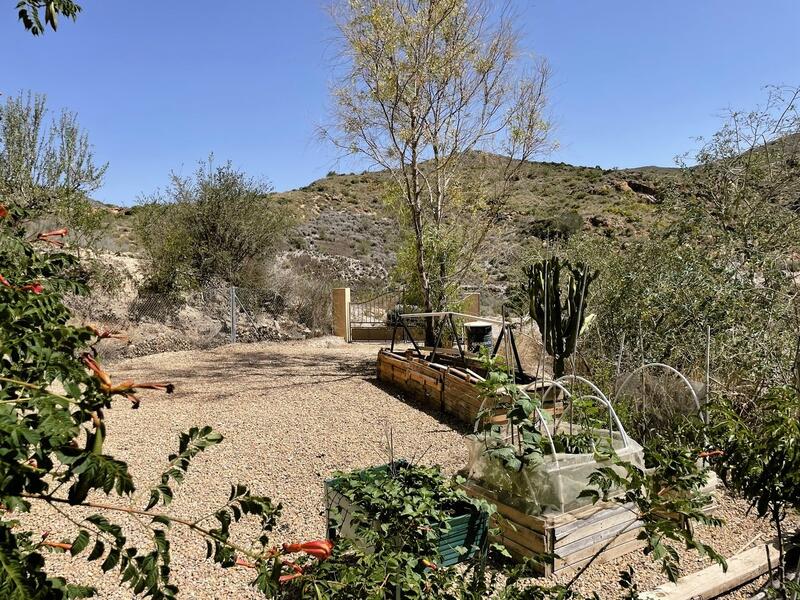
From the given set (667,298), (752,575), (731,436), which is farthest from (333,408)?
(731,436)

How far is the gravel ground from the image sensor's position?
3.46 m

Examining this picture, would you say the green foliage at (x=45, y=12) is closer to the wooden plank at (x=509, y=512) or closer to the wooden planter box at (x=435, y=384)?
the wooden plank at (x=509, y=512)

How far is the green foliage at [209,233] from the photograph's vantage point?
579 inches

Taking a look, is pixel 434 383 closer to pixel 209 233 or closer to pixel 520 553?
pixel 520 553

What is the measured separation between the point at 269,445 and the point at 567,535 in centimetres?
339

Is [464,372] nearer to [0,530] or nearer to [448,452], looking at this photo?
[448,452]

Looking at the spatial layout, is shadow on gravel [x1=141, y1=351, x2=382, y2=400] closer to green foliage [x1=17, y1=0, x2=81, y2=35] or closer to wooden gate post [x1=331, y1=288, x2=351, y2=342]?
wooden gate post [x1=331, y1=288, x2=351, y2=342]

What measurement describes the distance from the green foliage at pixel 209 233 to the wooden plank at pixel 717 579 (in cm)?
1391

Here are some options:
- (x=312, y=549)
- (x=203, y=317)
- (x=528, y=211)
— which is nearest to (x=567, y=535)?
(x=312, y=549)

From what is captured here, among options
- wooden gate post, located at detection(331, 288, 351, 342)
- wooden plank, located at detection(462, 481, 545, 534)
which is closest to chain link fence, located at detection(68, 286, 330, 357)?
wooden gate post, located at detection(331, 288, 351, 342)

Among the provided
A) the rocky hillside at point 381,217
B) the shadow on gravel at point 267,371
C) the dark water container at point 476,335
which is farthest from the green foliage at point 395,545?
the rocky hillside at point 381,217

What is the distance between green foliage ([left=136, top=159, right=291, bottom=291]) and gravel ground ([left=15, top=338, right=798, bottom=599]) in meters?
4.70

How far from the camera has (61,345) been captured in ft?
4.28

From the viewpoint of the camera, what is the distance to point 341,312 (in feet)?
48.9
